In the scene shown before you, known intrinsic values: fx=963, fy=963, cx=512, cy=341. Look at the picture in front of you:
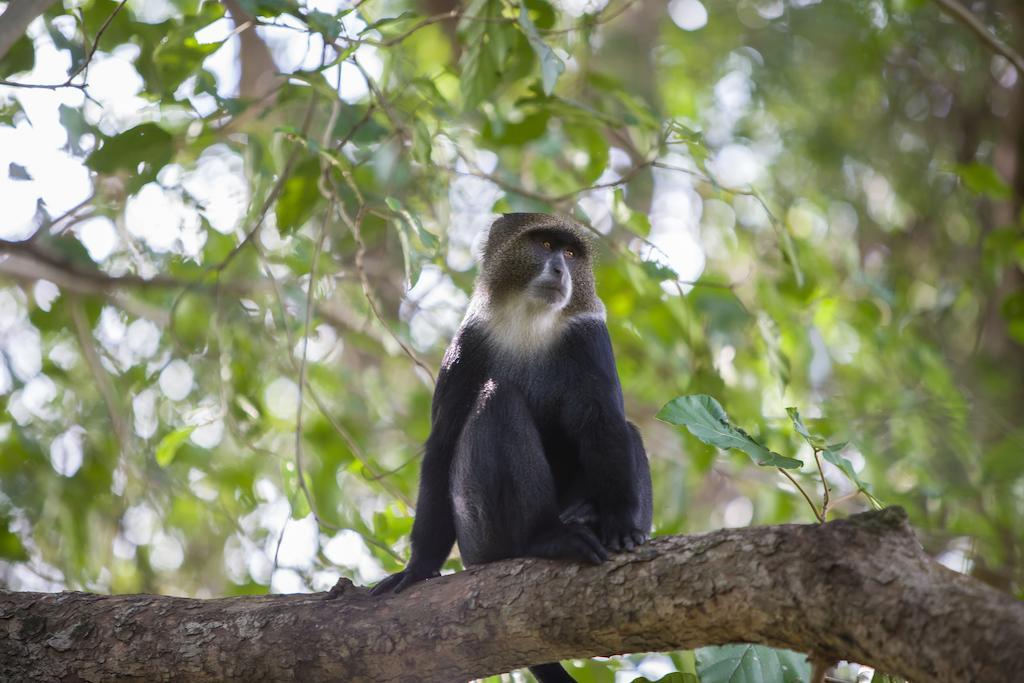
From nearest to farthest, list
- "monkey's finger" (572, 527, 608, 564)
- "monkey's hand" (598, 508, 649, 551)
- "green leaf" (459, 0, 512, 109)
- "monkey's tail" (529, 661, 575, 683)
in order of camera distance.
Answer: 1. "monkey's finger" (572, 527, 608, 564)
2. "monkey's hand" (598, 508, 649, 551)
3. "monkey's tail" (529, 661, 575, 683)
4. "green leaf" (459, 0, 512, 109)

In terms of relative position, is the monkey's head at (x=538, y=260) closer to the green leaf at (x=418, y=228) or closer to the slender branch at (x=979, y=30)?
the green leaf at (x=418, y=228)

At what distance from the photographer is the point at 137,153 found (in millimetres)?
4977

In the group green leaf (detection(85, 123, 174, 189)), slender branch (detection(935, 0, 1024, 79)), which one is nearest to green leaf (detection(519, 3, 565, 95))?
green leaf (detection(85, 123, 174, 189))

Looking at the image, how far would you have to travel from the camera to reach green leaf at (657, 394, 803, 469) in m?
3.16

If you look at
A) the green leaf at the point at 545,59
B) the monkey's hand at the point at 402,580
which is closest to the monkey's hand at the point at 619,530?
the monkey's hand at the point at 402,580

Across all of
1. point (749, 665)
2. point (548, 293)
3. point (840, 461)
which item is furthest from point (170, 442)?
point (840, 461)

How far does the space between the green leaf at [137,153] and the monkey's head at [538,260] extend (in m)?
1.78

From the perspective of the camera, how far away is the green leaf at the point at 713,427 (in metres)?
3.16

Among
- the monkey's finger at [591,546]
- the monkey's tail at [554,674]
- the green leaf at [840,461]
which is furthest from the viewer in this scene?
the monkey's tail at [554,674]

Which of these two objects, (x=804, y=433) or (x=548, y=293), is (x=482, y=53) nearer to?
(x=548, y=293)

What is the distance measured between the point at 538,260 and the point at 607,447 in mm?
1281

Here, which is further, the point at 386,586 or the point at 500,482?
the point at 500,482

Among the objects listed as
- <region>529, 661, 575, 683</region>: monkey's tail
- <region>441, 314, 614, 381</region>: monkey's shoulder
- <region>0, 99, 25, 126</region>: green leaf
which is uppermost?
<region>0, 99, 25, 126</region>: green leaf

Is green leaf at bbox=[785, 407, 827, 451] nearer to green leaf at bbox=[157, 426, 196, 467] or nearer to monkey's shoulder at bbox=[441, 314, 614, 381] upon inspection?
monkey's shoulder at bbox=[441, 314, 614, 381]
